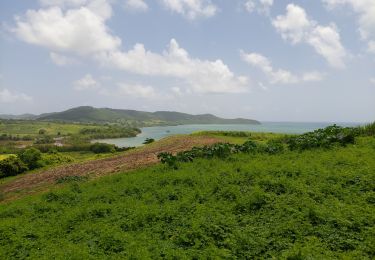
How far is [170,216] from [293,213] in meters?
3.84

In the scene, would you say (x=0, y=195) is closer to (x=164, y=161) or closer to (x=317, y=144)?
(x=164, y=161)

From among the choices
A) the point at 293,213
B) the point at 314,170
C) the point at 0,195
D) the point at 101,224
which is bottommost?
the point at 0,195

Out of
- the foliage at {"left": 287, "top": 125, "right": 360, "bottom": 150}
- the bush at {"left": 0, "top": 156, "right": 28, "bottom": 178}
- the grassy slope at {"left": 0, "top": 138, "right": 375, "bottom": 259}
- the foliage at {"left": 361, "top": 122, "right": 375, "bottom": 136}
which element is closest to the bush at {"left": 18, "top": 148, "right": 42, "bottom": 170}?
the bush at {"left": 0, "top": 156, "right": 28, "bottom": 178}

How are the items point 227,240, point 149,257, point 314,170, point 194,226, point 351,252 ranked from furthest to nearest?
point 314,170 → point 194,226 → point 227,240 → point 149,257 → point 351,252

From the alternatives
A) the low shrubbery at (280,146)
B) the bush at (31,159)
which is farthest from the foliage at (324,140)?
the bush at (31,159)

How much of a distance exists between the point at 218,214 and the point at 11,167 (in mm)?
27853

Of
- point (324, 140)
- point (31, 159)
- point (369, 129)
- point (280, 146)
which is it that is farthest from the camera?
point (31, 159)

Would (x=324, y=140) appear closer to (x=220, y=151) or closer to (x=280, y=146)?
(x=280, y=146)

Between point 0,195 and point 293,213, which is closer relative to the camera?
point 293,213

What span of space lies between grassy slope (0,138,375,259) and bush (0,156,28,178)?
18.9m

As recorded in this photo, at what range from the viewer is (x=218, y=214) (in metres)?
10.7

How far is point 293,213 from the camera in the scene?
1017 cm

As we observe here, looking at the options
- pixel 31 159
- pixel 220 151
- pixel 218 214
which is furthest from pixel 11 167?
pixel 218 214

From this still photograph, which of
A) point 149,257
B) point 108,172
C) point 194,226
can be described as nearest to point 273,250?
point 194,226
